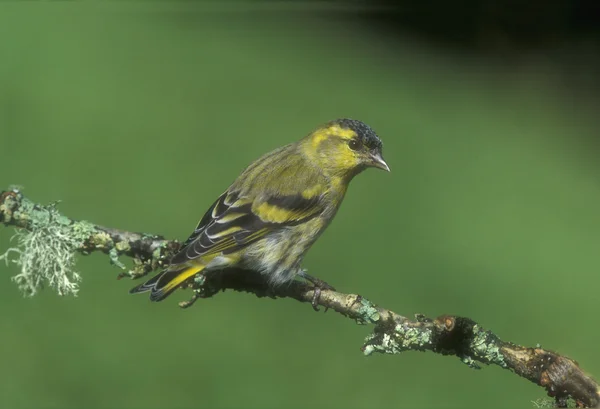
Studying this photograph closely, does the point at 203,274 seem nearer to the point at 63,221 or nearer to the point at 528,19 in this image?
the point at 63,221

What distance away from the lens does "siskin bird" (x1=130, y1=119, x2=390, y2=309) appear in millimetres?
2260

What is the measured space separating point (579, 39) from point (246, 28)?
3.45 meters

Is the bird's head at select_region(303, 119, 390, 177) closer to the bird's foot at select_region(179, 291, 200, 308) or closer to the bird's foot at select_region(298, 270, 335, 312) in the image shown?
the bird's foot at select_region(298, 270, 335, 312)

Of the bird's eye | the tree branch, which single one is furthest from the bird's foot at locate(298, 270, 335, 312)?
the bird's eye

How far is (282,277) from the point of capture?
2.26m

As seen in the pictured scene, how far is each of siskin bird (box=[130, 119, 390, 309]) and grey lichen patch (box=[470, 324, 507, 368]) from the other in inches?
20.4

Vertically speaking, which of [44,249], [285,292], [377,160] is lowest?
[44,249]

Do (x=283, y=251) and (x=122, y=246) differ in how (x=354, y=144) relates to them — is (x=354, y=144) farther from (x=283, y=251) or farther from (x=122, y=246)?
(x=122, y=246)

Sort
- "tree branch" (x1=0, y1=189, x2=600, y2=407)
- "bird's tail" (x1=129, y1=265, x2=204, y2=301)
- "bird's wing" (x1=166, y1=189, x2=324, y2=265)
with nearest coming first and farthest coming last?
"tree branch" (x1=0, y1=189, x2=600, y2=407) → "bird's tail" (x1=129, y1=265, x2=204, y2=301) → "bird's wing" (x1=166, y1=189, x2=324, y2=265)

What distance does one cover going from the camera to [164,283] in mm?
1987

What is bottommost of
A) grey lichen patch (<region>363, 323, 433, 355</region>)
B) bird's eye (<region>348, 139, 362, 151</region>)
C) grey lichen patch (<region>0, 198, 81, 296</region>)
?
grey lichen patch (<region>0, 198, 81, 296</region>)

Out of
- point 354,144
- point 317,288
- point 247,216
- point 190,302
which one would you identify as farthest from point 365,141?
point 190,302

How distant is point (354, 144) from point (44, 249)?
87 cm

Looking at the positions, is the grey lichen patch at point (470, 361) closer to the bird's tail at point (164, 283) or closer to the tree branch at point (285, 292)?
the tree branch at point (285, 292)
